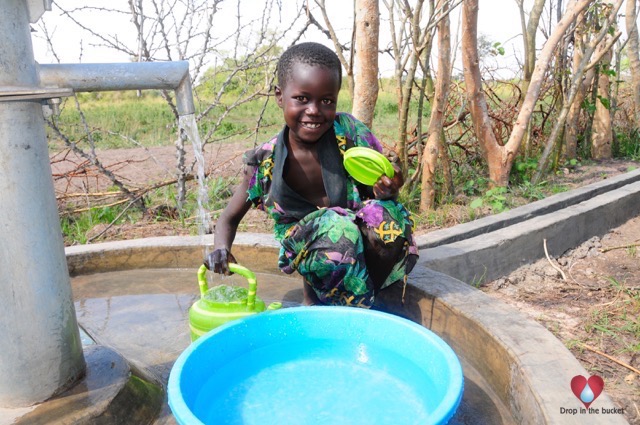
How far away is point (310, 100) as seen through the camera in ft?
6.03

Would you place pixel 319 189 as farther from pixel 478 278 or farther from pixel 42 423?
pixel 42 423

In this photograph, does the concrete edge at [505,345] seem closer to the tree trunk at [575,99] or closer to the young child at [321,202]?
the young child at [321,202]

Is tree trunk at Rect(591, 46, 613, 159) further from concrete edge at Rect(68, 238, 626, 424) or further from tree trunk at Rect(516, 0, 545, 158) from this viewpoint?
concrete edge at Rect(68, 238, 626, 424)

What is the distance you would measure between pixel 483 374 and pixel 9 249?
4.39 ft

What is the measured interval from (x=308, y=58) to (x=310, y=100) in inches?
5.5

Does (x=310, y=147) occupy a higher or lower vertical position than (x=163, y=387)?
higher

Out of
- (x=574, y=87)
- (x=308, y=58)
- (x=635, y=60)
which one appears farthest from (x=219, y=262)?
(x=635, y=60)

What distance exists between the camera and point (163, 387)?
5.31ft

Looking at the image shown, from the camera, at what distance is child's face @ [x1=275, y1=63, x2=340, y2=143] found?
1806mm

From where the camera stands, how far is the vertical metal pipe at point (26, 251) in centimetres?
123

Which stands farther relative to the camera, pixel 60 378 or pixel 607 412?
pixel 60 378

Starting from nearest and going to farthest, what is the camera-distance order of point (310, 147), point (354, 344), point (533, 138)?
point (354, 344) < point (310, 147) < point (533, 138)

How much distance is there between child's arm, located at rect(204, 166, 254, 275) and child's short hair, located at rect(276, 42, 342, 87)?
1.30 feet

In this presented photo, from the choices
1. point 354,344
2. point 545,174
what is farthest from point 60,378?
point 545,174
